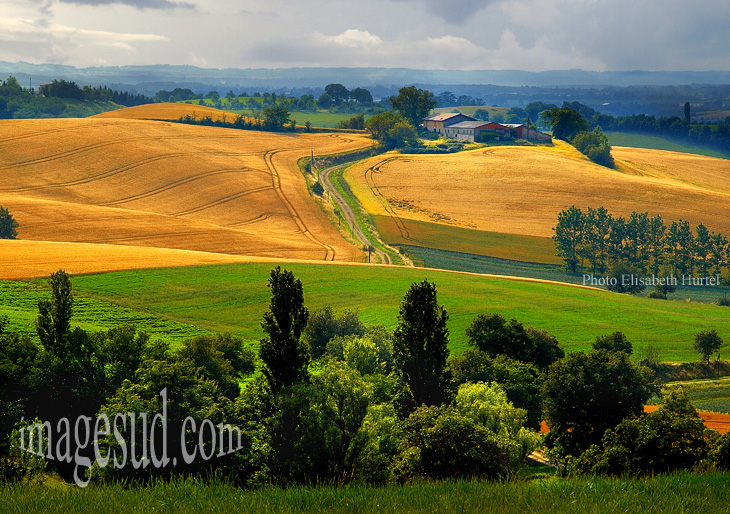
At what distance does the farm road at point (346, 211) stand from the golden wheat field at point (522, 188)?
414 centimetres

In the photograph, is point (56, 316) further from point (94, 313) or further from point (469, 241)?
point (469, 241)

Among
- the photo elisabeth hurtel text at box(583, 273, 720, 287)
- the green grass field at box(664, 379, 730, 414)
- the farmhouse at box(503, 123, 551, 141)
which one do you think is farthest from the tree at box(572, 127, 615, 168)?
the green grass field at box(664, 379, 730, 414)

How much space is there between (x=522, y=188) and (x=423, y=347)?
103447 mm

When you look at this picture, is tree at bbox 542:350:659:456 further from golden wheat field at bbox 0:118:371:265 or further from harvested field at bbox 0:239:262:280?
golden wheat field at bbox 0:118:371:265

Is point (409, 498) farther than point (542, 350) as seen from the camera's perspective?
No

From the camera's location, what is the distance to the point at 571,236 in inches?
3989

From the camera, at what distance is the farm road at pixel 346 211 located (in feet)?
312

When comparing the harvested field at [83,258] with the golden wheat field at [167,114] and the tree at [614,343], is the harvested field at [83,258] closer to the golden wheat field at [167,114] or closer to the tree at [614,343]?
the tree at [614,343]

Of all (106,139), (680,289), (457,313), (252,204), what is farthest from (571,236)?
(106,139)

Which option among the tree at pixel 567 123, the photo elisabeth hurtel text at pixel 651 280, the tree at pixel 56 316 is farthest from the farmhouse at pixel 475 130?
the tree at pixel 56 316

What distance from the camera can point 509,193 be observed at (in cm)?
13238

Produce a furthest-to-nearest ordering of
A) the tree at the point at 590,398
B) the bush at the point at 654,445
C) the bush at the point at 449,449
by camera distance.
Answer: the tree at the point at 590,398 → the bush at the point at 654,445 → the bush at the point at 449,449

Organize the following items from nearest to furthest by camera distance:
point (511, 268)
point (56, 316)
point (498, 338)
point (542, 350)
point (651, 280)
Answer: point (56, 316) < point (498, 338) < point (542, 350) < point (651, 280) < point (511, 268)

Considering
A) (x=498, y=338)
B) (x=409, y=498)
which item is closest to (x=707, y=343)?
(x=498, y=338)
